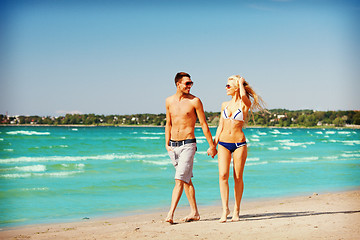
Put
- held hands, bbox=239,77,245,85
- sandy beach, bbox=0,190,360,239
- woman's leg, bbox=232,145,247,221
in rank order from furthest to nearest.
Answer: held hands, bbox=239,77,245,85, woman's leg, bbox=232,145,247,221, sandy beach, bbox=0,190,360,239

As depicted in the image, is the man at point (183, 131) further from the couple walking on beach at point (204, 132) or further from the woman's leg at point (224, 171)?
the woman's leg at point (224, 171)

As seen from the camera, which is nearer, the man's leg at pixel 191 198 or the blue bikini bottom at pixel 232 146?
the blue bikini bottom at pixel 232 146

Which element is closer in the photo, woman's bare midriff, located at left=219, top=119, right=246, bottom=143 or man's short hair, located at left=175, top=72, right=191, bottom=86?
woman's bare midriff, located at left=219, top=119, right=246, bottom=143

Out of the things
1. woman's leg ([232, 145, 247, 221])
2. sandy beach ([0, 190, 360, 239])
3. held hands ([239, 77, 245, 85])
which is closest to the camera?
sandy beach ([0, 190, 360, 239])

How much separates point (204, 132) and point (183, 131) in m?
0.33

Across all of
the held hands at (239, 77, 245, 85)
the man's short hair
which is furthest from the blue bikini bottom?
the man's short hair

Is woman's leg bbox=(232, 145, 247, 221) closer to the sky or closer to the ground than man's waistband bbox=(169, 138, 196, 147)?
closer to the ground

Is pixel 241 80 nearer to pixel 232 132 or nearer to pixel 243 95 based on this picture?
pixel 243 95

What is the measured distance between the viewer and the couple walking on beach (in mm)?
6973

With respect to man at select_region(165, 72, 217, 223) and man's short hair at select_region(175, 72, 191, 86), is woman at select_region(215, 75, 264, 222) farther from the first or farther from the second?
man's short hair at select_region(175, 72, 191, 86)

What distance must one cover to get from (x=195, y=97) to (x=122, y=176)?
42.8ft

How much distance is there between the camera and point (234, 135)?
275 inches

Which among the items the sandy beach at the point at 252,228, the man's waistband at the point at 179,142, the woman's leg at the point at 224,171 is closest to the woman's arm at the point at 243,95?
the woman's leg at the point at 224,171

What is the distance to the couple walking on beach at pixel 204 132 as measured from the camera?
697 cm
